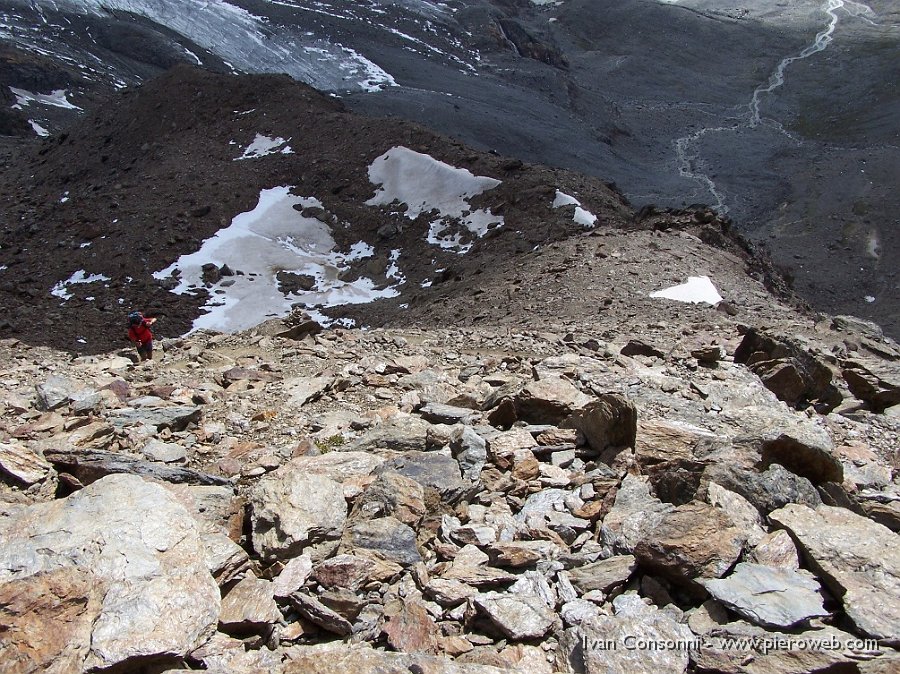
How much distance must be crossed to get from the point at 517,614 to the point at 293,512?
1.73m

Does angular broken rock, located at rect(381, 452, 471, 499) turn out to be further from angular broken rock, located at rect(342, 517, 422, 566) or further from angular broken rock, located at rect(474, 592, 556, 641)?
angular broken rock, located at rect(474, 592, 556, 641)

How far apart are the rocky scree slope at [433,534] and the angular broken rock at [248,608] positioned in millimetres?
14

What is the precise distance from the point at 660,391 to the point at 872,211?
152ft

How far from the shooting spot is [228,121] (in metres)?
31.6

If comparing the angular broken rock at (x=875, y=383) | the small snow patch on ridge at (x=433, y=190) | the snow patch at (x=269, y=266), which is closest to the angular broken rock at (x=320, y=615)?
the angular broken rock at (x=875, y=383)

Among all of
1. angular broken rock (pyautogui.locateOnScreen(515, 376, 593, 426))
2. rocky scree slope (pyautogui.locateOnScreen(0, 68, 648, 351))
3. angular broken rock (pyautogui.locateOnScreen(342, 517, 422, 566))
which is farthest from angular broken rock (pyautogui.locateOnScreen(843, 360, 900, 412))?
rocky scree slope (pyautogui.locateOnScreen(0, 68, 648, 351))

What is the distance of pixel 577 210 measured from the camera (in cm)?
2225

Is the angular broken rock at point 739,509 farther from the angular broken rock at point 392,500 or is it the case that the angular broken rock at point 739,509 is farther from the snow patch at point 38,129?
the snow patch at point 38,129

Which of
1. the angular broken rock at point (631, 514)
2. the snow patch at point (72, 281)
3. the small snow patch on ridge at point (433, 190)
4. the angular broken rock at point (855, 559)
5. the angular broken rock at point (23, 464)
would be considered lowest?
the snow patch at point (72, 281)

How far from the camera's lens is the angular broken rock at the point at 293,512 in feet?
14.5

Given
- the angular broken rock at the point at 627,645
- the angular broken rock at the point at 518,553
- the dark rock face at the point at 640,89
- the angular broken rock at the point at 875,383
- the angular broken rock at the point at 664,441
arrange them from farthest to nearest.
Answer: the dark rock face at the point at 640,89 → the angular broken rock at the point at 875,383 → the angular broken rock at the point at 664,441 → the angular broken rock at the point at 518,553 → the angular broken rock at the point at 627,645

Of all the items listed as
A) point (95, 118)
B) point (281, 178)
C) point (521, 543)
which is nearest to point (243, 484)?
point (521, 543)

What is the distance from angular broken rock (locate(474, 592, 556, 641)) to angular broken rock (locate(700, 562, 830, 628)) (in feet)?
3.28

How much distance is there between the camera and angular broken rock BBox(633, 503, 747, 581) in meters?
4.08
